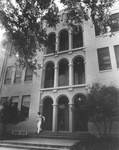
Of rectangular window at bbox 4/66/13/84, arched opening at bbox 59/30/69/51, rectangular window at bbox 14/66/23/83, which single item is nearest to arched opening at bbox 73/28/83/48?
arched opening at bbox 59/30/69/51

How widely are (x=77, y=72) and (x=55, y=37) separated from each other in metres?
5.72

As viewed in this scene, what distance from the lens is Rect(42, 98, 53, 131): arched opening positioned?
14753mm

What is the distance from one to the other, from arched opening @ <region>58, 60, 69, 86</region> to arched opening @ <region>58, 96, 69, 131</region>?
5.84 feet

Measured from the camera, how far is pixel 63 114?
47.9 feet

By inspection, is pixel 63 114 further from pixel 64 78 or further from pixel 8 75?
pixel 8 75

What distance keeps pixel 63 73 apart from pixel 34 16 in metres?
7.88

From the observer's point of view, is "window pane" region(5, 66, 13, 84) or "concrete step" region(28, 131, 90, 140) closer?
"concrete step" region(28, 131, 90, 140)

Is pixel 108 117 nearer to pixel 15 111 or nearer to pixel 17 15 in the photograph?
pixel 15 111

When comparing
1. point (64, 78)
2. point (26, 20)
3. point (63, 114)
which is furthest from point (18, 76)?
point (26, 20)

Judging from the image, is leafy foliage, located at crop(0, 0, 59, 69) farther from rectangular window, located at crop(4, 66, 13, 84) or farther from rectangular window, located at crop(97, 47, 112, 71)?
rectangular window, located at crop(4, 66, 13, 84)

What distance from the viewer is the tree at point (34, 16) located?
954 cm

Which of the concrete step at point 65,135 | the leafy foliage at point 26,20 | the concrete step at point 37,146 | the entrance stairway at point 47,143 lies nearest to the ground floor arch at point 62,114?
the concrete step at point 65,135

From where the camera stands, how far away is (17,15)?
10.1 meters

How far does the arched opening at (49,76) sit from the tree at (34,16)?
6.04 m
